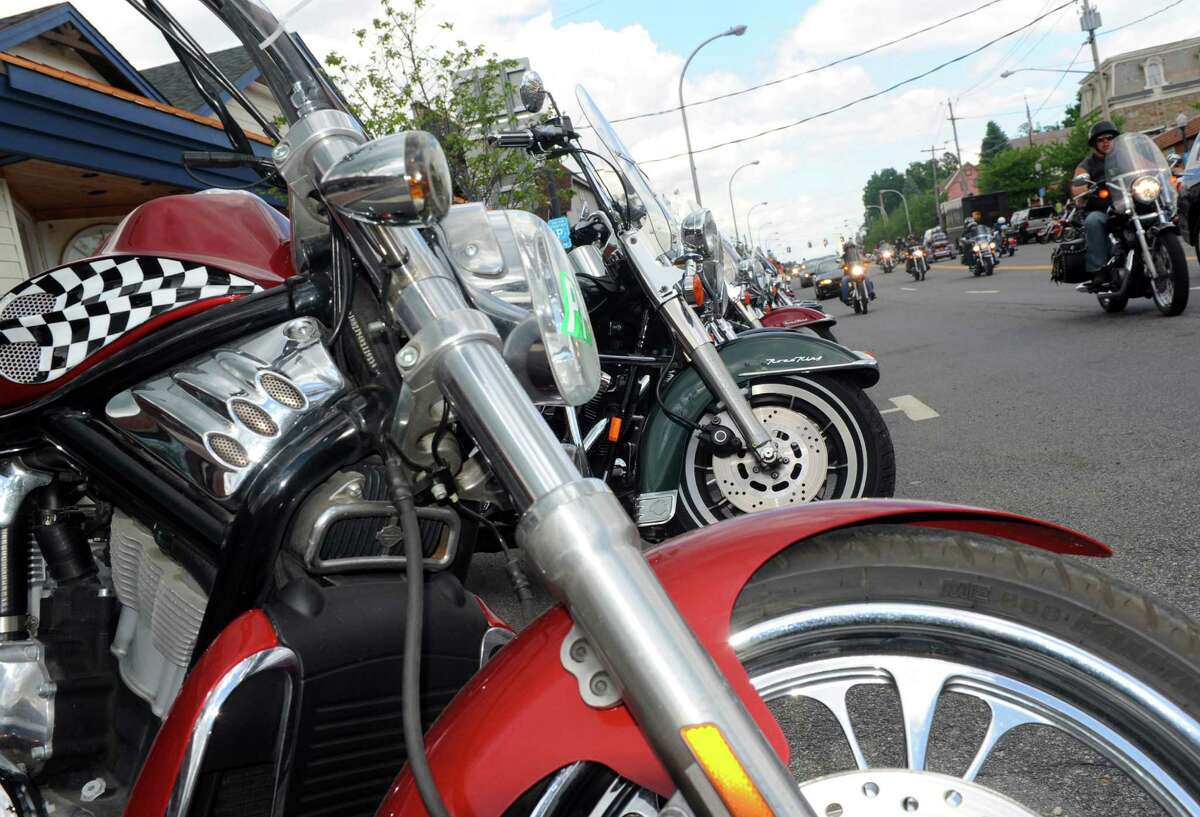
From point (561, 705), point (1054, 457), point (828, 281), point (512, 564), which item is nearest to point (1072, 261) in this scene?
point (1054, 457)

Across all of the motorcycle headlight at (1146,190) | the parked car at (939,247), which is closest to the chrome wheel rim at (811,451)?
the motorcycle headlight at (1146,190)

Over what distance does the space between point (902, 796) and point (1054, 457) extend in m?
4.12

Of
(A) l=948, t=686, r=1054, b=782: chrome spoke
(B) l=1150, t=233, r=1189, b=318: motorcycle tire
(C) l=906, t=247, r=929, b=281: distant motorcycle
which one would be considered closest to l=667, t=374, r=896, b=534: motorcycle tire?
(A) l=948, t=686, r=1054, b=782: chrome spoke

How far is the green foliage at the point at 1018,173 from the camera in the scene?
6688 centimetres

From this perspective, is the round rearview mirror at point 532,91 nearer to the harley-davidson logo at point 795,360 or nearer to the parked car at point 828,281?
the harley-davidson logo at point 795,360

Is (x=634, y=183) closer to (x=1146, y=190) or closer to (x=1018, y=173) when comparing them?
A: (x=1146, y=190)

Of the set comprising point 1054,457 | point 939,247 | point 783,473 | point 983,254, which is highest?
point 783,473

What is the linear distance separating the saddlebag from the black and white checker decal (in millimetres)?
9552

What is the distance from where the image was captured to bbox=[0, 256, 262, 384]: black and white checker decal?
4.80ft

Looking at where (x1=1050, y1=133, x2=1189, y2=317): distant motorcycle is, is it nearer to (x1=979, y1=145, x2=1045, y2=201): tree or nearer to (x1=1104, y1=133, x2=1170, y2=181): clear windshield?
(x1=1104, y1=133, x2=1170, y2=181): clear windshield

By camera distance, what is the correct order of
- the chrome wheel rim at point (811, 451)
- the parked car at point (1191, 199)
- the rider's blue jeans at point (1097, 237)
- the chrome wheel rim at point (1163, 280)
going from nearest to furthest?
the chrome wheel rim at point (811, 451) → the chrome wheel rim at point (1163, 280) → the rider's blue jeans at point (1097, 237) → the parked car at point (1191, 199)

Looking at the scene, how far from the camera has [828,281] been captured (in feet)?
109

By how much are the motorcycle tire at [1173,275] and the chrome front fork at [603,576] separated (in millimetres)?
8950

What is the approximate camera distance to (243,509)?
4.38 ft
